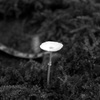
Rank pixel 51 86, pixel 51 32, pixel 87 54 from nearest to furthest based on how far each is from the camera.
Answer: pixel 51 86, pixel 87 54, pixel 51 32

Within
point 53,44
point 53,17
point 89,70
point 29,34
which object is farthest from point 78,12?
point 53,44

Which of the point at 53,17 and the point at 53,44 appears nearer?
the point at 53,44

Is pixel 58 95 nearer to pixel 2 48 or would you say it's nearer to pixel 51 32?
pixel 2 48

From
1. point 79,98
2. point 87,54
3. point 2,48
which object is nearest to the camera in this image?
point 79,98

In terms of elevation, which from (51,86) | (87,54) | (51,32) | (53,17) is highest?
(53,17)

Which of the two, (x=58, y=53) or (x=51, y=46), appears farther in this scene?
(x=58, y=53)

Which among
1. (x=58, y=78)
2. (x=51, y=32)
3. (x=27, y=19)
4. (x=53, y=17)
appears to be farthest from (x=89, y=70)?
(x=27, y=19)

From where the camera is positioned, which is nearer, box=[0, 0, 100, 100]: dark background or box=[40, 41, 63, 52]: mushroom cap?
box=[40, 41, 63, 52]: mushroom cap

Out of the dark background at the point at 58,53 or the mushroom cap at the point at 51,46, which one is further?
the dark background at the point at 58,53

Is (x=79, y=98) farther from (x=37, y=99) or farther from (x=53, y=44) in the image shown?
(x=53, y=44)

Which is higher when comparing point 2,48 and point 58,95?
point 2,48
